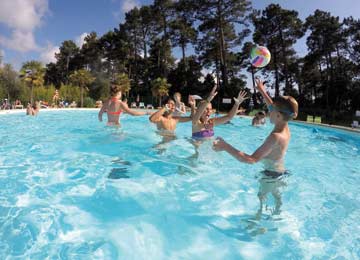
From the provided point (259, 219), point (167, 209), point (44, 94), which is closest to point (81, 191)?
point (167, 209)

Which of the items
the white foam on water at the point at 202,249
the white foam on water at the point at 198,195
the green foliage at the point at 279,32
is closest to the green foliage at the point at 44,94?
the green foliage at the point at 279,32

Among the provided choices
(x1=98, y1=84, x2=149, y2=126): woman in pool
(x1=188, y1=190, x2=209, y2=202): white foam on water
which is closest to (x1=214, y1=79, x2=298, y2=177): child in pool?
(x1=188, y1=190, x2=209, y2=202): white foam on water

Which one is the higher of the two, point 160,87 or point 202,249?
point 160,87

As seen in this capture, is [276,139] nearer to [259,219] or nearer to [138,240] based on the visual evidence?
[259,219]

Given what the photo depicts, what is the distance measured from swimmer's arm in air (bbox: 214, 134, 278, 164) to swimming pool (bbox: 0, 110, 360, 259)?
71 cm

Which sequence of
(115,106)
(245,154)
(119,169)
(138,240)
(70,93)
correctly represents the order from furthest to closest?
(70,93), (115,106), (119,169), (138,240), (245,154)

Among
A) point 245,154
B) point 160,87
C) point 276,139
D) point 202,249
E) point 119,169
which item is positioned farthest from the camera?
point 160,87

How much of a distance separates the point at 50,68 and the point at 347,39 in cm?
4640

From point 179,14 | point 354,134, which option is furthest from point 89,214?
point 179,14

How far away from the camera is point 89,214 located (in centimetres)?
343

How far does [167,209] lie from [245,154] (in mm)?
1533

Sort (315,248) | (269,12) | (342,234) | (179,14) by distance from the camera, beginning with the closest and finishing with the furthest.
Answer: (315,248)
(342,234)
(269,12)
(179,14)

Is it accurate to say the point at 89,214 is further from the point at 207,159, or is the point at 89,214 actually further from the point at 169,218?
the point at 207,159

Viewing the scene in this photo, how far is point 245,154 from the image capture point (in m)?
2.60
